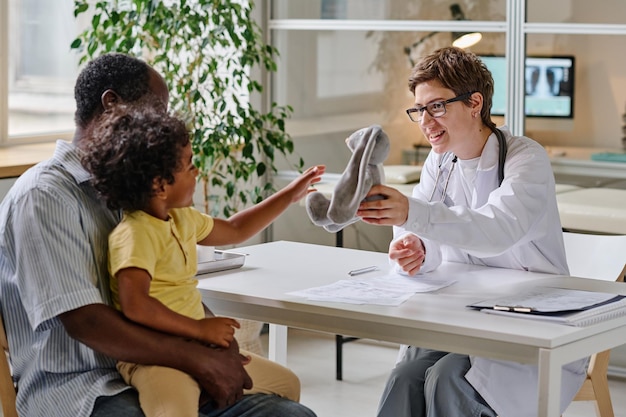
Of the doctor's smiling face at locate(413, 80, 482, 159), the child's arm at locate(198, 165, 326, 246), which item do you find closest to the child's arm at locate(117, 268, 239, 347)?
the child's arm at locate(198, 165, 326, 246)

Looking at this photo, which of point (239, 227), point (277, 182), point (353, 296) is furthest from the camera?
point (277, 182)

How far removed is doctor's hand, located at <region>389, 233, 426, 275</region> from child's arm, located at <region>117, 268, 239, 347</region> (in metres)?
0.64

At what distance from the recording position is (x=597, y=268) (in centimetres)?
295

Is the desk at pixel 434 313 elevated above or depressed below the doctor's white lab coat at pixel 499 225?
below

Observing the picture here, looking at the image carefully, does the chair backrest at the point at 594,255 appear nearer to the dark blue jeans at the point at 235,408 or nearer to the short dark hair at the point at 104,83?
the dark blue jeans at the point at 235,408

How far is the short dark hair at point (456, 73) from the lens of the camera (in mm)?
2643

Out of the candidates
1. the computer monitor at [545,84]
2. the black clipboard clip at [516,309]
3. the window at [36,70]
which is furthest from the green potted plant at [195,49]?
the black clipboard clip at [516,309]

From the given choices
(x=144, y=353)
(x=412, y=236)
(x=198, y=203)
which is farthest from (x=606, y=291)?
(x=198, y=203)

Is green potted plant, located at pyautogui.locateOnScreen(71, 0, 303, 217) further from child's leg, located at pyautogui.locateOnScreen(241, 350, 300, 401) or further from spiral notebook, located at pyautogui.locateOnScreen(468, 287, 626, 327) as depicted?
spiral notebook, located at pyautogui.locateOnScreen(468, 287, 626, 327)

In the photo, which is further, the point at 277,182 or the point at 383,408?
the point at 277,182

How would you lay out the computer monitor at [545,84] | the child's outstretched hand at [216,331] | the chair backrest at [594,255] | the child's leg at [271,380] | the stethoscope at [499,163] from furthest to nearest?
the computer monitor at [545,84] → the chair backrest at [594,255] → the stethoscope at [499,163] → the child's leg at [271,380] → the child's outstretched hand at [216,331]

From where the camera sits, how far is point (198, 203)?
4.60 metres

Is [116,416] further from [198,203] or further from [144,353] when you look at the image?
[198,203]

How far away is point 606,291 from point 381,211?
0.54 meters
